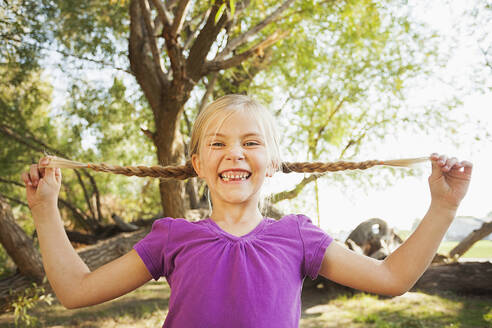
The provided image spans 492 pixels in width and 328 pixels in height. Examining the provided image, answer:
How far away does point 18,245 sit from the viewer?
473 cm

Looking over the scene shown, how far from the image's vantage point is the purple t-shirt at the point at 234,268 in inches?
52.8

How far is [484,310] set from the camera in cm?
480

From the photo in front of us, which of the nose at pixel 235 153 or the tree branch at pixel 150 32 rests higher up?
the tree branch at pixel 150 32

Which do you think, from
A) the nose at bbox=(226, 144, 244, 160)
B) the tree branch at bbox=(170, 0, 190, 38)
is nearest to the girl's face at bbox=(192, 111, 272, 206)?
the nose at bbox=(226, 144, 244, 160)

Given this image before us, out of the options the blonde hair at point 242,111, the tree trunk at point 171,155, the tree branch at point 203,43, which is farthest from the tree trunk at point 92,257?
the blonde hair at point 242,111

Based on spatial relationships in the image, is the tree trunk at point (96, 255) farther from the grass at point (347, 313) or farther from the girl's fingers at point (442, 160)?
the girl's fingers at point (442, 160)

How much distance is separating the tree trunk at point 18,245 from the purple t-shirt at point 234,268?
3.80m

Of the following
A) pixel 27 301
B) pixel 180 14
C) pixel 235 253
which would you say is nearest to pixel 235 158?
pixel 235 253

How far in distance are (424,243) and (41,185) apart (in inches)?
52.5

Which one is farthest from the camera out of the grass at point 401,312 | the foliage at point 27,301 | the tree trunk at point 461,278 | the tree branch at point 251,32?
the tree trunk at point 461,278

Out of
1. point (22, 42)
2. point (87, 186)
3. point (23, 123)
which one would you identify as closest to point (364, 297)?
point (22, 42)

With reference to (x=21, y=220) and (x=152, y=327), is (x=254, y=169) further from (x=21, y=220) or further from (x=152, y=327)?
(x=21, y=220)

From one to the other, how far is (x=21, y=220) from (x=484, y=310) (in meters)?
9.45

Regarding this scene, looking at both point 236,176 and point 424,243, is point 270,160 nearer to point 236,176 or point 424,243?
point 236,176
